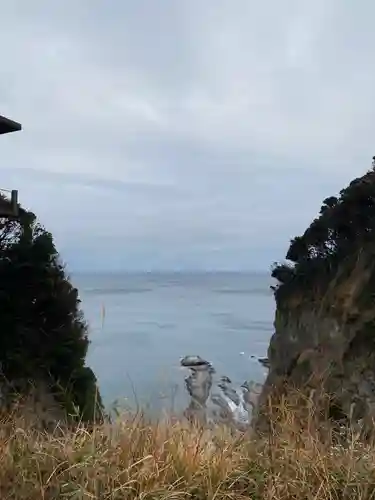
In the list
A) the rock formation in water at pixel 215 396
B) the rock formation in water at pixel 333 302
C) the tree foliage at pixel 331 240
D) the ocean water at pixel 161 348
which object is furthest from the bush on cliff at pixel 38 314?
the tree foliage at pixel 331 240

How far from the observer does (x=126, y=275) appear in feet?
317

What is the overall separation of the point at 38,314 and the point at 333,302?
155 inches

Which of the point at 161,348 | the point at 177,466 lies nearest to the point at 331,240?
the point at 177,466

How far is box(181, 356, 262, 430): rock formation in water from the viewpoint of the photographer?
4.05 m

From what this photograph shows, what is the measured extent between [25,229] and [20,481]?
219 inches

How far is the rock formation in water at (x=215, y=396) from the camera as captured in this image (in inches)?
159

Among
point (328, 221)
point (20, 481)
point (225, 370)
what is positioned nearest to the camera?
point (20, 481)

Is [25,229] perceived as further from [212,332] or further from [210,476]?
[212,332]

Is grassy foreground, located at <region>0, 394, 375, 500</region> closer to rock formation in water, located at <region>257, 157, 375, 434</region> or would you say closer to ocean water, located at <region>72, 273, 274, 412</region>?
ocean water, located at <region>72, 273, 274, 412</region>

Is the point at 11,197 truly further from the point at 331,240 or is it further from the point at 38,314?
the point at 331,240

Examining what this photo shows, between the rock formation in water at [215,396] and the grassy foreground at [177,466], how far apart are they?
642mm

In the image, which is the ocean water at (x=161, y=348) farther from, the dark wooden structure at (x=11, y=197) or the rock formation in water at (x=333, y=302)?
the rock formation in water at (x=333, y=302)

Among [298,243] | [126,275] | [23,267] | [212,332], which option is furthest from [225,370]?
[126,275]

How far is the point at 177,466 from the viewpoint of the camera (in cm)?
293
